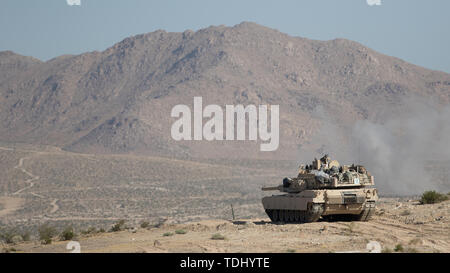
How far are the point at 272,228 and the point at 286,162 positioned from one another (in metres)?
89.1

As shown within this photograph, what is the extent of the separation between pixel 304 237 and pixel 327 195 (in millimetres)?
3896

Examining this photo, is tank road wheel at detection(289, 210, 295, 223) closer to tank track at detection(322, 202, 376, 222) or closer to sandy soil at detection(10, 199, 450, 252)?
tank track at detection(322, 202, 376, 222)

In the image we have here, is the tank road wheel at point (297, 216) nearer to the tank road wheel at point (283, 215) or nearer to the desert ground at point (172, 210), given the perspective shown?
the tank road wheel at point (283, 215)

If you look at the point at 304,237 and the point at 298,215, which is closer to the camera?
the point at 304,237

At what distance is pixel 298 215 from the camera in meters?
25.9

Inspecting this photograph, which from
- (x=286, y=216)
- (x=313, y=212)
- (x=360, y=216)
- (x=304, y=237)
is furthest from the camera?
(x=286, y=216)

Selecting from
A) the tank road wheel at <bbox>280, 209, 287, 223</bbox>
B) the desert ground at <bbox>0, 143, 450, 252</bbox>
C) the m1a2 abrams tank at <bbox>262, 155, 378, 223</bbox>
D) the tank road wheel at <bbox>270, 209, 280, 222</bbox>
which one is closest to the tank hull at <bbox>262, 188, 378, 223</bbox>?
the m1a2 abrams tank at <bbox>262, 155, 378, 223</bbox>

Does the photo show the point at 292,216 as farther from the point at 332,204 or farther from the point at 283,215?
the point at 332,204

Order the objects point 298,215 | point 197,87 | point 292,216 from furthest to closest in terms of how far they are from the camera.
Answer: point 197,87
point 292,216
point 298,215

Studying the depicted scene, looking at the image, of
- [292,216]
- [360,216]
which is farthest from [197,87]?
[360,216]

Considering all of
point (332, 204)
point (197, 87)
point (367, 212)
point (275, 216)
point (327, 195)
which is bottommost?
point (275, 216)

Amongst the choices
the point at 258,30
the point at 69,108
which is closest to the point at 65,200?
the point at 69,108

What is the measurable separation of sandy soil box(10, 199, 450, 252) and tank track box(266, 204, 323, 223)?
1.99 feet

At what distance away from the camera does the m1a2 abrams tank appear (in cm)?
2455
